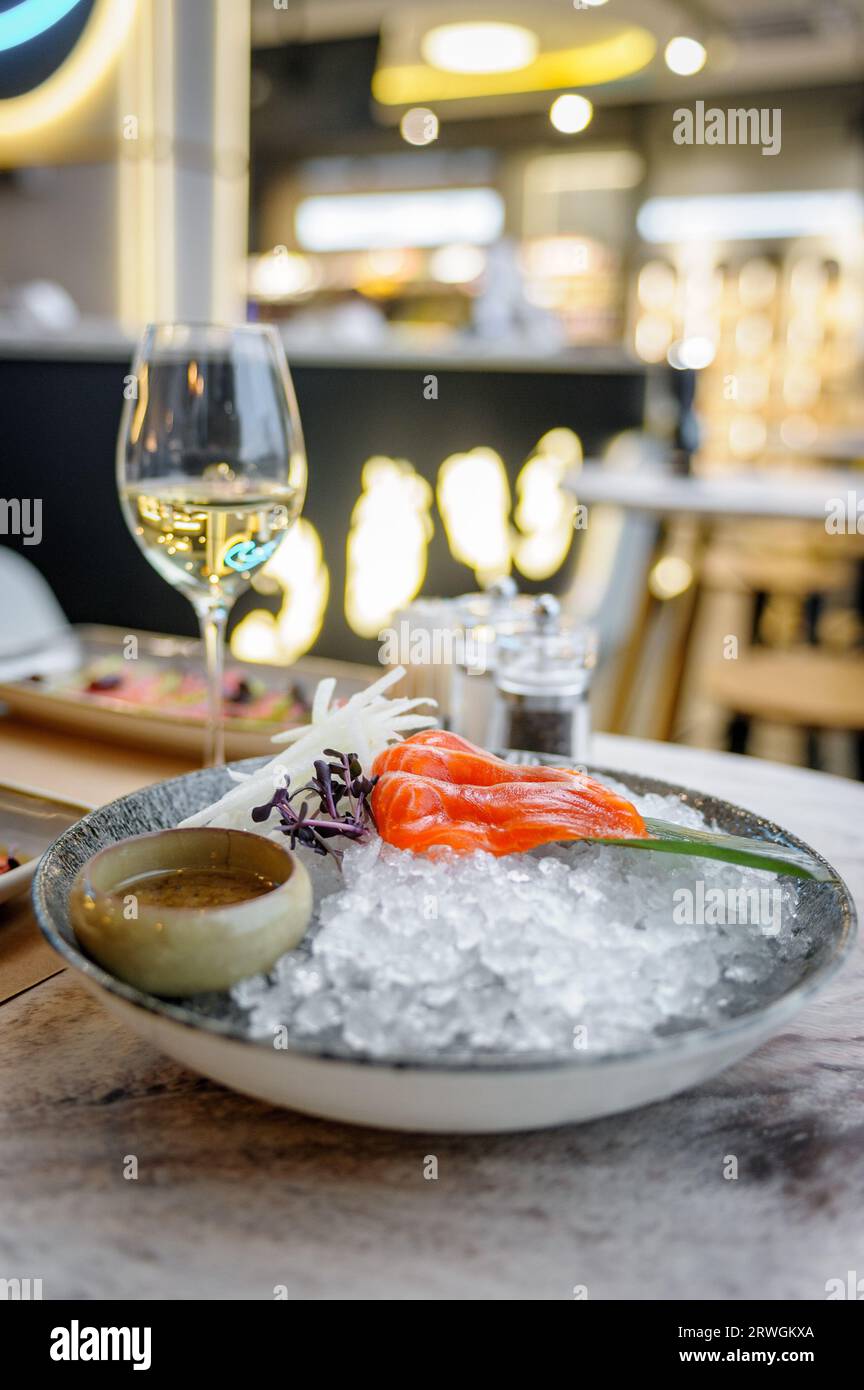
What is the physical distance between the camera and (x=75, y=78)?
156 inches

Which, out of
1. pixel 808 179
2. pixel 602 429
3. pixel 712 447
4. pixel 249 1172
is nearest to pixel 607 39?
pixel 808 179

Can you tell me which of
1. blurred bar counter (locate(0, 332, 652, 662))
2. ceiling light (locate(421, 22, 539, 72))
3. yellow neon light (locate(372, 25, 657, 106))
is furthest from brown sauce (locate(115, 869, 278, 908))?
yellow neon light (locate(372, 25, 657, 106))

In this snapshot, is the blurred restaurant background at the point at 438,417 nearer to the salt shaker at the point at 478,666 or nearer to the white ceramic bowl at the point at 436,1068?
the salt shaker at the point at 478,666

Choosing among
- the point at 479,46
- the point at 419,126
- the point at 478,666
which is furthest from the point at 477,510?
the point at 419,126

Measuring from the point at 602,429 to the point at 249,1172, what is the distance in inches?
134

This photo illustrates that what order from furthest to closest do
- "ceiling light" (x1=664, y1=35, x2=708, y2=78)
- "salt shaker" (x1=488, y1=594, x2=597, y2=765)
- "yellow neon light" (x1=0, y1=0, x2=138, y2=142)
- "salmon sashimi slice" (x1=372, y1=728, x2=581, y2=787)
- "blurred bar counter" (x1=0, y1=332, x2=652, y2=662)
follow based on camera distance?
1. "ceiling light" (x1=664, y1=35, x2=708, y2=78)
2. "yellow neon light" (x1=0, y1=0, x2=138, y2=142)
3. "blurred bar counter" (x1=0, y1=332, x2=652, y2=662)
4. "salt shaker" (x1=488, y1=594, x2=597, y2=765)
5. "salmon sashimi slice" (x1=372, y1=728, x2=581, y2=787)

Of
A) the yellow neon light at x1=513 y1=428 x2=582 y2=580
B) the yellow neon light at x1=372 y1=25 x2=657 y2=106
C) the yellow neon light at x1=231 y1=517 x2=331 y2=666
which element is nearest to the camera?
the yellow neon light at x1=231 y1=517 x2=331 y2=666

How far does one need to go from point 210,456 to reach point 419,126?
9.64 m

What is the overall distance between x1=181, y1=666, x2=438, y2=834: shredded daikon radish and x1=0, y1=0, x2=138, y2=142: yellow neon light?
381 centimetres

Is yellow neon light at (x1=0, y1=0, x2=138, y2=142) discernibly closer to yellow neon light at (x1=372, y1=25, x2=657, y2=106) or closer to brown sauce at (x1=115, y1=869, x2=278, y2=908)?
brown sauce at (x1=115, y1=869, x2=278, y2=908)

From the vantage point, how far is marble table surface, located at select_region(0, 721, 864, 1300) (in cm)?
46

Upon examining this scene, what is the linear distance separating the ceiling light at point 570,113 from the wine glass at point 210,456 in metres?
8.90

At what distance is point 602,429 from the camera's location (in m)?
3.70
